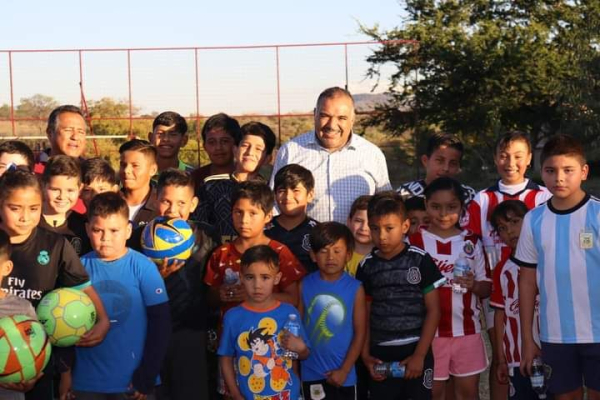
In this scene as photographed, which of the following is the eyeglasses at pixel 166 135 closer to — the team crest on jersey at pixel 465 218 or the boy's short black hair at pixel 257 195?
the boy's short black hair at pixel 257 195

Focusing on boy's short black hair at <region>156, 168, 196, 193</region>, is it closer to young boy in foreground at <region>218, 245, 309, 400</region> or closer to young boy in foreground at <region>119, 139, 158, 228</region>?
young boy in foreground at <region>119, 139, 158, 228</region>

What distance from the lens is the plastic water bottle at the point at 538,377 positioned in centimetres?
491

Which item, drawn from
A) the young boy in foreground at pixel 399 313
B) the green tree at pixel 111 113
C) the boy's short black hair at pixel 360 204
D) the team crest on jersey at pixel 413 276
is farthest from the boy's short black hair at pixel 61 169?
the green tree at pixel 111 113

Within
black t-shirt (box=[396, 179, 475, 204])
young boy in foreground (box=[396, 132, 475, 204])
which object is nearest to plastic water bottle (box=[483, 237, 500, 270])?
black t-shirt (box=[396, 179, 475, 204])

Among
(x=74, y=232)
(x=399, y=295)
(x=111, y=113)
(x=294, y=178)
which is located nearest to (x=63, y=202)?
(x=74, y=232)

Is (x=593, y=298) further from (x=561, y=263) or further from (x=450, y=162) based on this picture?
(x=450, y=162)

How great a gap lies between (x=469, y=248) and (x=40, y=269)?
2792 millimetres

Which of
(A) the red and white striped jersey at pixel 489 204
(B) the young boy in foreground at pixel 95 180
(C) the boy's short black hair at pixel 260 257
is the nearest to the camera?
(C) the boy's short black hair at pixel 260 257

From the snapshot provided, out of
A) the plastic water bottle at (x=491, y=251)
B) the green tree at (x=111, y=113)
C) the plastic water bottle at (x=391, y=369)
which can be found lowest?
the plastic water bottle at (x=391, y=369)

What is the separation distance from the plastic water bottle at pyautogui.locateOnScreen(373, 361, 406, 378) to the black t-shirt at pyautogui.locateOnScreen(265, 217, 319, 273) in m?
0.80

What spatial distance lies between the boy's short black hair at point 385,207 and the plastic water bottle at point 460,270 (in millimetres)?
555

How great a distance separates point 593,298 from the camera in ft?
15.6

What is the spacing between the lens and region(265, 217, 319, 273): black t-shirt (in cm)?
526

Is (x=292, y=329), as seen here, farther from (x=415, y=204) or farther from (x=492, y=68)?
(x=492, y=68)
